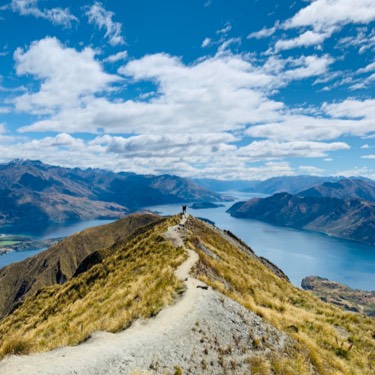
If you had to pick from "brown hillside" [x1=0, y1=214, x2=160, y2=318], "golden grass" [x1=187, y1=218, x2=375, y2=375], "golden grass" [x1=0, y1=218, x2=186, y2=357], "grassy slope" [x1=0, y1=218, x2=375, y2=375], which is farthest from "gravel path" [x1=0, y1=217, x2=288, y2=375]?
"brown hillside" [x1=0, y1=214, x2=160, y2=318]

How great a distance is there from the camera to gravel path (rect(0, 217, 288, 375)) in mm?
11008

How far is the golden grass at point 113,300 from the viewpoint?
57.0 ft

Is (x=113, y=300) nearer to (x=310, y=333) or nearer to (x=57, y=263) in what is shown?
(x=310, y=333)

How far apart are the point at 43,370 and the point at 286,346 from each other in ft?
40.2

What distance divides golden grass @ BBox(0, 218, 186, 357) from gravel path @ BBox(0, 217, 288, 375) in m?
1.79

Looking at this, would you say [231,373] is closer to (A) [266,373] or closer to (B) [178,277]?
(A) [266,373]

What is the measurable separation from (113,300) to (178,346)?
11.2m

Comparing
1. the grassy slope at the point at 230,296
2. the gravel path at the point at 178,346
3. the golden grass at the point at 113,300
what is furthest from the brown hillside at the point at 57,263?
the gravel path at the point at 178,346

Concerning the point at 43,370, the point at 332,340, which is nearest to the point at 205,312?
the point at 43,370

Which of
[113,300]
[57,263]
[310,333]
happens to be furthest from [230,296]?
[57,263]

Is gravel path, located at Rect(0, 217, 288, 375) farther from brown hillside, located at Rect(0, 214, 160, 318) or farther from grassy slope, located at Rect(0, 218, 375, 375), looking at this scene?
brown hillside, located at Rect(0, 214, 160, 318)

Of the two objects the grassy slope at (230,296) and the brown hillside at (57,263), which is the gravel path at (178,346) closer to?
the grassy slope at (230,296)

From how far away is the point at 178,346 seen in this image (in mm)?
13336

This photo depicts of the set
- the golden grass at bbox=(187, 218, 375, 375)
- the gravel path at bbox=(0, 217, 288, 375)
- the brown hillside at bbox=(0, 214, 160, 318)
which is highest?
the gravel path at bbox=(0, 217, 288, 375)
